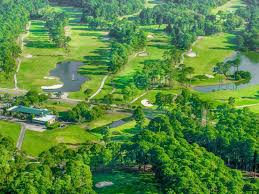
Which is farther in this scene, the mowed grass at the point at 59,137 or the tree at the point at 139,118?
the tree at the point at 139,118

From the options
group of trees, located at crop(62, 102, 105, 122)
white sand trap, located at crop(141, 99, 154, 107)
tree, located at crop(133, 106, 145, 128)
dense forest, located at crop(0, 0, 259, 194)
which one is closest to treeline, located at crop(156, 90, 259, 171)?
dense forest, located at crop(0, 0, 259, 194)

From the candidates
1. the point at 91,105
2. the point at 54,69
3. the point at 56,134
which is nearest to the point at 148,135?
the point at 56,134

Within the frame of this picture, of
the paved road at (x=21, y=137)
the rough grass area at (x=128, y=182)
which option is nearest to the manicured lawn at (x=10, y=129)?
the paved road at (x=21, y=137)

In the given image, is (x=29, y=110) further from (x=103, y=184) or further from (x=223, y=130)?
(x=223, y=130)

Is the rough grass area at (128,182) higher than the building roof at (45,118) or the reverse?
the reverse

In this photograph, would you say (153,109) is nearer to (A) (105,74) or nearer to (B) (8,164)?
(A) (105,74)

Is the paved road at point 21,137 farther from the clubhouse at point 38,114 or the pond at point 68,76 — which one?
→ the pond at point 68,76
